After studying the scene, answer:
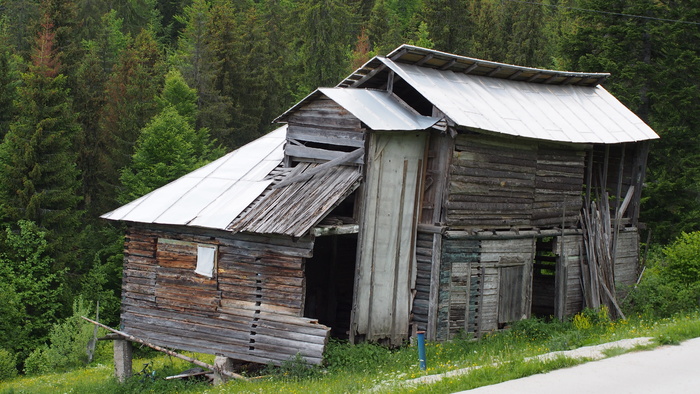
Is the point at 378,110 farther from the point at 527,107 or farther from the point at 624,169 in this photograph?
the point at 624,169

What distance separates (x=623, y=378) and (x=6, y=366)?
24002mm

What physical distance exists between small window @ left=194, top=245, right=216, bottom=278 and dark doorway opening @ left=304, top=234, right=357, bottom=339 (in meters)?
3.65

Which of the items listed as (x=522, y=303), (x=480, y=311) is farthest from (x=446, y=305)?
(x=522, y=303)

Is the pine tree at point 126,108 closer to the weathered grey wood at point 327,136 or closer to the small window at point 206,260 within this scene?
the small window at point 206,260

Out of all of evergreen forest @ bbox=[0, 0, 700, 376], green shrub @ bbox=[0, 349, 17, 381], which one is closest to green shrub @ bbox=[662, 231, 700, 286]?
evergreen forest @ bbox=[0, 0, 700, 376]

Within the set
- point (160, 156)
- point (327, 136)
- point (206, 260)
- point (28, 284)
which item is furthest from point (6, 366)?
point (327, 136)

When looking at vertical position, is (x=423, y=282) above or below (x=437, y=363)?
above

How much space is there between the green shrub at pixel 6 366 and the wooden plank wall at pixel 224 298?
1201 centimetres

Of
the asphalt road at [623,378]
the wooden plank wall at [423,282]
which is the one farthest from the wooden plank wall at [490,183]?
the asphalt road at [623,378]

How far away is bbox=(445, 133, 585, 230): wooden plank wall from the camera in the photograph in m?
18.8

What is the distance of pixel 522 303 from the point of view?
20875 millimetres

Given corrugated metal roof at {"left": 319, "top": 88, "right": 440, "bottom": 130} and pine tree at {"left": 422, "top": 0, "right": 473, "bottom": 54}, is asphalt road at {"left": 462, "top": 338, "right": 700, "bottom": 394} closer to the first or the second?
corrugated metal roof at {"left": 319, "top": 88, "right": 440, "bottom": 130}

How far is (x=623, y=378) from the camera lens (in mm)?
11992

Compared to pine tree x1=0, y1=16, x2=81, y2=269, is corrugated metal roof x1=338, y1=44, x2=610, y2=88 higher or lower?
higher
